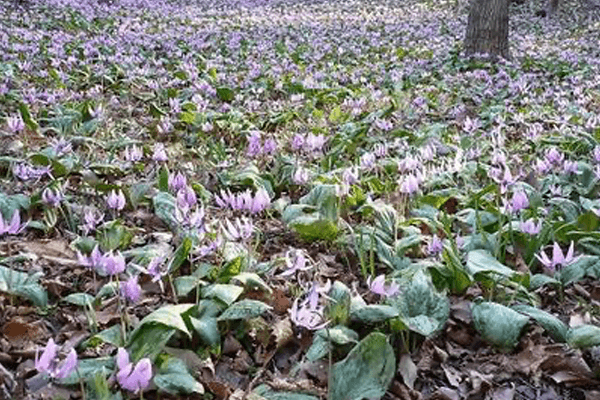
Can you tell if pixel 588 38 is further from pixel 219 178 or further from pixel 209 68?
pixel 219 178

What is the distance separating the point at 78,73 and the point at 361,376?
600cm

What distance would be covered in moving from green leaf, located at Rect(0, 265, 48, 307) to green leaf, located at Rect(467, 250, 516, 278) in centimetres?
145

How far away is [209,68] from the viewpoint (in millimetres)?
7629

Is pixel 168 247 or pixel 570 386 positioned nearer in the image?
pixel 570 386

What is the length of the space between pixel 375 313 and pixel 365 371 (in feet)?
0.84

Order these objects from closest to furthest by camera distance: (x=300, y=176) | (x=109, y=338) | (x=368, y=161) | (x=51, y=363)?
(x=51, y=363) < (x=109, y=338) < (x=300, y=176) < (x=368, y=161)

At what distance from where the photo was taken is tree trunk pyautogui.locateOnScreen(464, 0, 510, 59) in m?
9.20

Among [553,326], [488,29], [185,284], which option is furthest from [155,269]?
[488,29]

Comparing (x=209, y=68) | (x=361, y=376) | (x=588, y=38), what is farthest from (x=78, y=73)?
(x=588, y=38)

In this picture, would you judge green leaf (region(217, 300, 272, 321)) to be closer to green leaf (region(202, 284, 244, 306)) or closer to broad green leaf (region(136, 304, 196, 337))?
green leaf (region(202, 284, 244, 306))

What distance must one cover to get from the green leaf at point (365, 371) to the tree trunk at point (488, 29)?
8105 millimetres

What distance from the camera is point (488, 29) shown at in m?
9.30

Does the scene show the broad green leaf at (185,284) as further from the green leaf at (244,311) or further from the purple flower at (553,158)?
the purple flower at (553,158)

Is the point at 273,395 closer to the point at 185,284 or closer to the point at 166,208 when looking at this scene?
the point at 185,284
